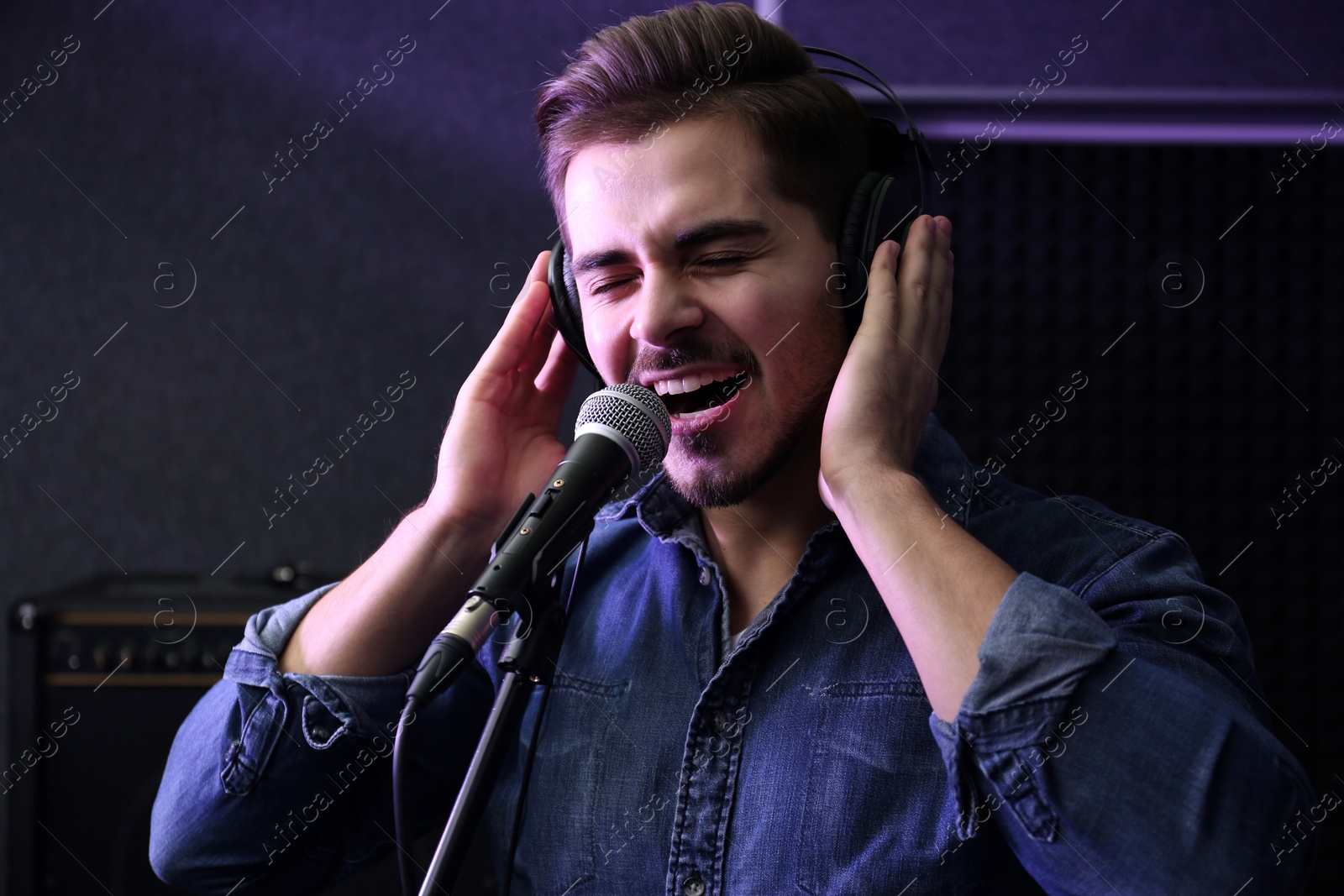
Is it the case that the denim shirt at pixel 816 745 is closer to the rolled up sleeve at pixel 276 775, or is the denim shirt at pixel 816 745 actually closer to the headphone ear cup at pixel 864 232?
the rolled up sleeve at pixel 276 775

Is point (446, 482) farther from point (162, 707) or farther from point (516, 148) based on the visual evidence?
point (516, 148)

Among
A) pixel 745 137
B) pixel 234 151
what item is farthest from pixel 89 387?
pixel 745 137

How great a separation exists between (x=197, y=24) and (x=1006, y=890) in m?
2.06

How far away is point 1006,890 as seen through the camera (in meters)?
0.90

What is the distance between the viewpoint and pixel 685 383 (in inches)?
39.4

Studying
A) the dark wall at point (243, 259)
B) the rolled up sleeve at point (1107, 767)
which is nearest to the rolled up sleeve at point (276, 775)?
the rolled up sleeve at point (1107, 767)

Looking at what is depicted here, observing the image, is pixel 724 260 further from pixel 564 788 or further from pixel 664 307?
pixel 564 788

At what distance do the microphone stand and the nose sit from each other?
0.30 meters

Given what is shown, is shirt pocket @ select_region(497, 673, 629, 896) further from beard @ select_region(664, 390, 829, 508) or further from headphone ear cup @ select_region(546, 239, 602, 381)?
headphone ear cup @ select_region(546, 239, 602, 381)

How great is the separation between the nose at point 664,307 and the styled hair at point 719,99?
0.39 ft

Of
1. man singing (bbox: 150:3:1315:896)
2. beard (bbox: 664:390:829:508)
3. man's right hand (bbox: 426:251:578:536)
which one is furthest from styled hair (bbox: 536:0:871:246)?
beard (bbox: 664:390:829:508)

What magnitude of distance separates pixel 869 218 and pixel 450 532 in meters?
0.50

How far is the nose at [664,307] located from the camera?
98cm

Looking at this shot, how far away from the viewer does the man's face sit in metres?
Result: 0.99
